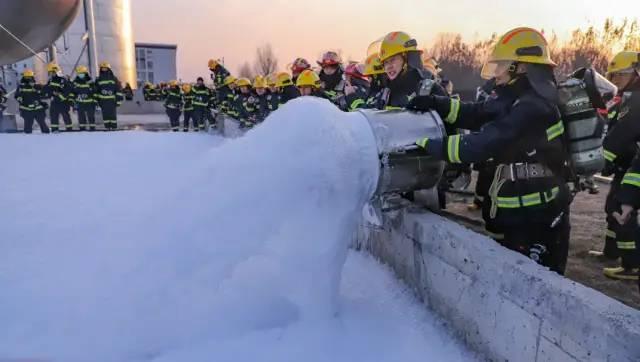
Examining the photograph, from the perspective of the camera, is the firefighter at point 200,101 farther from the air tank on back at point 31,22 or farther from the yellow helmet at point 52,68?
the air tank on back at point 31,22

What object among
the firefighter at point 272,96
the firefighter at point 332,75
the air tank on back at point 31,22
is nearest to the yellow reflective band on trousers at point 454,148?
the firefighter at point 332,75

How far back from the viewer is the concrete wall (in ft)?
4.91

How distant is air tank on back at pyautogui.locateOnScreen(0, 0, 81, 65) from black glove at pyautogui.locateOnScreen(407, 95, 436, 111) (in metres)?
8.70

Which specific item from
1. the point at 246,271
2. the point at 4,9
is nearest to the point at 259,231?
the point at 246,271

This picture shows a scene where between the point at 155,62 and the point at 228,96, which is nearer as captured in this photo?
the point at 228,96

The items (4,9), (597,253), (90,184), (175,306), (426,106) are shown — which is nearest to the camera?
(175,306)

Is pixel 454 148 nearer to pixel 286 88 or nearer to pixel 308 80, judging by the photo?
pixel 308 80

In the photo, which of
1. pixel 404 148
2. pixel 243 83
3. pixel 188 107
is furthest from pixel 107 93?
pixel 404 148

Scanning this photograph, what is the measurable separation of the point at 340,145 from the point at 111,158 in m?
5.97

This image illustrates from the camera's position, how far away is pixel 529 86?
2.40 m

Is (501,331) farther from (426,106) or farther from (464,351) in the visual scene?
(426,106)

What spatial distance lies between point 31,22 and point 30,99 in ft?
14.2

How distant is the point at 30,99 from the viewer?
12.3 m

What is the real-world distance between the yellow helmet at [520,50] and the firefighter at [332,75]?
13.0 ft
